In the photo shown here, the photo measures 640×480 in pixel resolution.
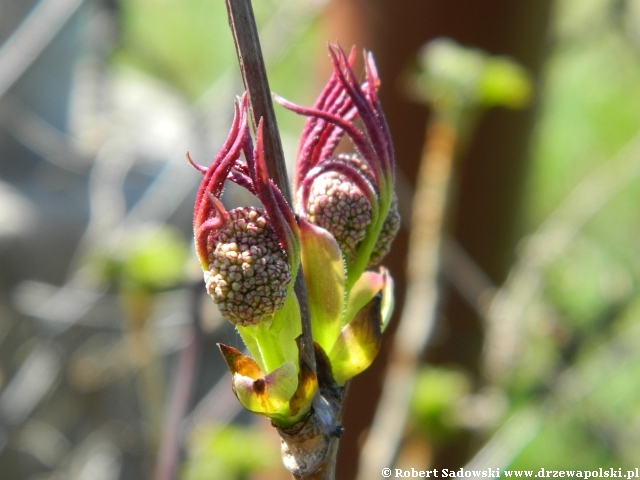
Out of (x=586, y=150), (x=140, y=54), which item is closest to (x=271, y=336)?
(x=140, y=54)

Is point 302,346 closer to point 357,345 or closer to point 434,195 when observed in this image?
point 357,345

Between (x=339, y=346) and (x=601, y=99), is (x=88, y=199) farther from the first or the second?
(x=601, y=99)

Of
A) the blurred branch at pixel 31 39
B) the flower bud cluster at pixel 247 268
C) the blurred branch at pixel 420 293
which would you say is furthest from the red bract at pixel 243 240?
the blurred branch at pixel 31 39

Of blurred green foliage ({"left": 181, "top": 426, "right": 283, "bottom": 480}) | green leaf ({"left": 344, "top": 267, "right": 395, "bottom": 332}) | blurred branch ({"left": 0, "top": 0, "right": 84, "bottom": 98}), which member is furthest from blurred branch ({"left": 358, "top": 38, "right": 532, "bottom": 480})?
blurred branch ({"left": 0, "top": 0, "right": 84, "bottom": 98})

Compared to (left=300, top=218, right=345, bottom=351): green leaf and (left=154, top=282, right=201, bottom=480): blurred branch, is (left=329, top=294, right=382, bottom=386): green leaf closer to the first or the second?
(left=300, top=218, right=345, bottom=351): green leaf

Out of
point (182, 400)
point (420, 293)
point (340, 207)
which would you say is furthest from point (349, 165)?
point (420, 293)
